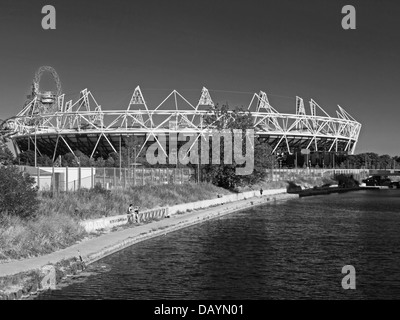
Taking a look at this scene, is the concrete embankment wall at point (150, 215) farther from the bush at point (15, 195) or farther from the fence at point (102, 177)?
the fence at point (102, 177)

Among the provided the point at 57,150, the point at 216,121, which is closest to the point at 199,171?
the point at 216,121

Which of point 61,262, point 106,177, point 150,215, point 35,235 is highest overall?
point 106,177

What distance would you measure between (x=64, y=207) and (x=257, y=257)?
13484 mm

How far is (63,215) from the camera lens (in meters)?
29.6

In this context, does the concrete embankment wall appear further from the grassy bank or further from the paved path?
the grassy bank

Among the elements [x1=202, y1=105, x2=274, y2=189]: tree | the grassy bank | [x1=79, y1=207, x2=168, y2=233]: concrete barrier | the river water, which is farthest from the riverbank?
[x1=202, y1=105, x2=274, y2=189]: tree

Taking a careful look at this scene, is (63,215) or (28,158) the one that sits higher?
(28,158)

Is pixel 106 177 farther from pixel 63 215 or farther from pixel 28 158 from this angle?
pixel 28 158

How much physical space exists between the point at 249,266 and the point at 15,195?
11.7 metres

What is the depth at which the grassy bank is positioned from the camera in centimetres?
2238

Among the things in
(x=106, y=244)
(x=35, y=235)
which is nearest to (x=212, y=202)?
(x=106, y=244)

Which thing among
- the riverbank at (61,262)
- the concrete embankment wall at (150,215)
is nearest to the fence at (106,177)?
the concrete embankment wall at (150,215)

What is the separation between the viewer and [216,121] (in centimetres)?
7494

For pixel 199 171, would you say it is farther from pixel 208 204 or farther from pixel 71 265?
pixel 71 265
